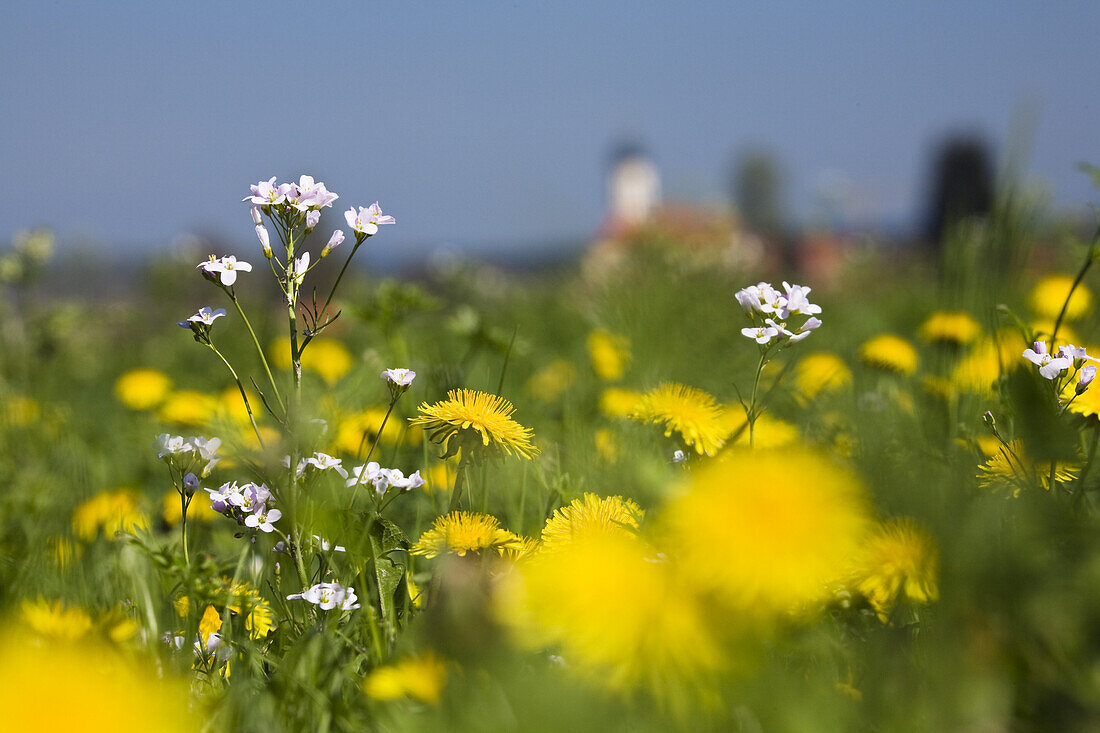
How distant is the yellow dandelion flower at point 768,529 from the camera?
543 millimetres

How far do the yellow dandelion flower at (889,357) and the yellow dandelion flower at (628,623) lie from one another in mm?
1344

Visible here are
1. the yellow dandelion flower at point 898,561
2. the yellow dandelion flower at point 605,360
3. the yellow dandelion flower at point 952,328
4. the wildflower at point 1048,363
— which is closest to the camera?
the yellow dandelion flower at point 898,561

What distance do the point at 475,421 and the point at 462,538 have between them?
0.44 feet

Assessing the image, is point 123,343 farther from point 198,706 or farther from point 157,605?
point 198,706

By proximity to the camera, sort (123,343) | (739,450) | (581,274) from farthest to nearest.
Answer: (123,343), (581,274), (739,450)

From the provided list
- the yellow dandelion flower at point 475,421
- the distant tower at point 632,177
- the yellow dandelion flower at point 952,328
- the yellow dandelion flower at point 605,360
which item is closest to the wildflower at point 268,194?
the yellow dandelion flower at point 475,421

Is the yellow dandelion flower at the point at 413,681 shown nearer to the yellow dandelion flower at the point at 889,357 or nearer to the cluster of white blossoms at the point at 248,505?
the cluster of white blossoms at the point at 248,505

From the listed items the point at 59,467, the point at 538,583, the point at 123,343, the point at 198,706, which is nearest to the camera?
the point at 538,583

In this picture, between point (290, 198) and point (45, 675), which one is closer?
point (45, 675)

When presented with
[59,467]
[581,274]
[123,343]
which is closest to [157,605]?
[59,467]

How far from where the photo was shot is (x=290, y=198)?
39.1 inches

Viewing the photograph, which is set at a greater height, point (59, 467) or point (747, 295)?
point (747, 295)

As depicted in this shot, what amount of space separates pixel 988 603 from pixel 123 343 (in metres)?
5.14

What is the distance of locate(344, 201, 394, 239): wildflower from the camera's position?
102 cm
